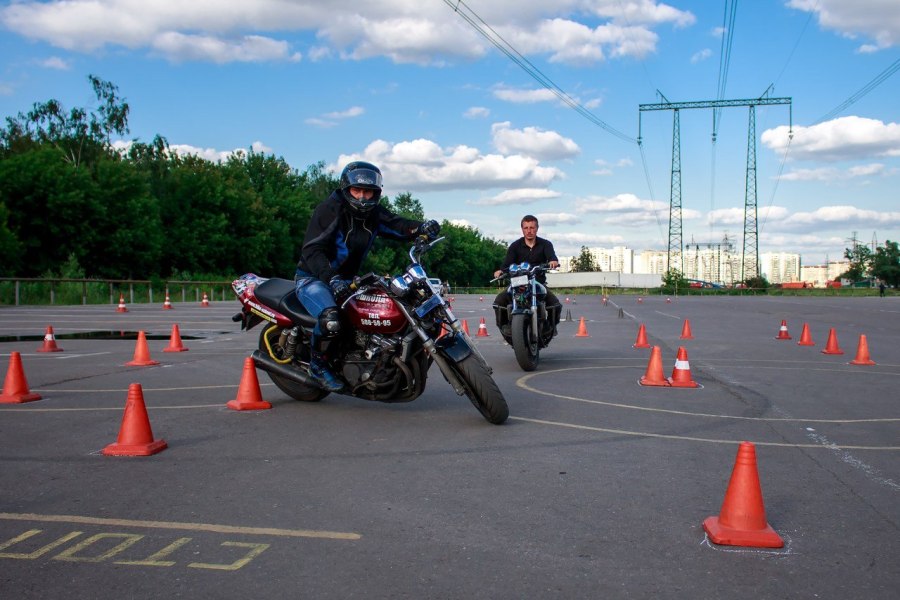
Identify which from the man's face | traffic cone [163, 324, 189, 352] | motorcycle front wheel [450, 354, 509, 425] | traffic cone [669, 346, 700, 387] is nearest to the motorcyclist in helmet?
motorcycle front wheel [450, 354, 509, 425]

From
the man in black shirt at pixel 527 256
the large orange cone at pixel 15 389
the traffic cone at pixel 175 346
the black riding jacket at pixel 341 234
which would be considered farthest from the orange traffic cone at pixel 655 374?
the traffic cone at pixel 175 346

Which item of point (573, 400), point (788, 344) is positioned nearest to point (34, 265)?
point (788, 344)

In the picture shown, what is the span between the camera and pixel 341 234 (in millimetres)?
7984

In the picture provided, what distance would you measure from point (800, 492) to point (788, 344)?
1297 centimetres

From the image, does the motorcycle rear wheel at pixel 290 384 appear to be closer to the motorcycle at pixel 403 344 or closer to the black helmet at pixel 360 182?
the motorcycle at pixel 403 344

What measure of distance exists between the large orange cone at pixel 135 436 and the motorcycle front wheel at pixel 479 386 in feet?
7.81

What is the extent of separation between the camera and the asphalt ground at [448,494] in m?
3.70

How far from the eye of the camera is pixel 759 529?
4223 mm

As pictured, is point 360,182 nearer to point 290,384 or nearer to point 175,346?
point 290,384

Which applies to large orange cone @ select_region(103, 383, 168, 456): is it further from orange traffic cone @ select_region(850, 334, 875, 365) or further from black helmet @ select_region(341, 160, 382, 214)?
orange traffic cone @ select_region(850, 334, 875, 365)

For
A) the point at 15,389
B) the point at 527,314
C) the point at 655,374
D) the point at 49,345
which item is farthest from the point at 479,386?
the point at 49,345

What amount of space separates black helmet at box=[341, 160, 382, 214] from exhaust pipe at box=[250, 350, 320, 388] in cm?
164

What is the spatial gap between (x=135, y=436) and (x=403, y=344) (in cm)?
220

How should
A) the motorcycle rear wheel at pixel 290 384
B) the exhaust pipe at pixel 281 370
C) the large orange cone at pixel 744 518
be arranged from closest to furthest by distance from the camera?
the large orange cone at pixel 744 518
the exhaust pipe at pixel 281 370
the motorcycle rear wheel at pixel 290 384
